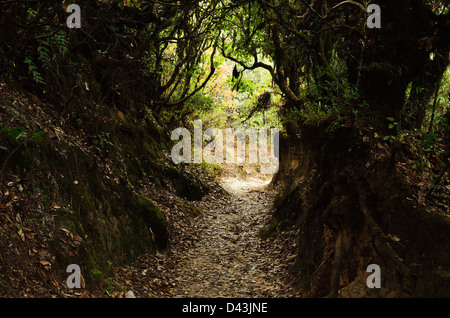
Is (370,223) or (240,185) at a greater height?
(370,223)

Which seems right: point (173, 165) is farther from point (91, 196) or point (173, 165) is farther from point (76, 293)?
point (76, 293)

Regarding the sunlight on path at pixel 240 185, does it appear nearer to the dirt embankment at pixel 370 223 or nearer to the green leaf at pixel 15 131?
the dirt embankment at pixel 370 223

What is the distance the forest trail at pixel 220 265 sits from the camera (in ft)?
20.8

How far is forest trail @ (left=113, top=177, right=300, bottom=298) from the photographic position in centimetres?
634

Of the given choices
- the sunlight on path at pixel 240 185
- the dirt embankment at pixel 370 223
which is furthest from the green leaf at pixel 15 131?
the sunlight on path at pixel 240 185

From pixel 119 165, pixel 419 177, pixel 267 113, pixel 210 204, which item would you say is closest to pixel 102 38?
pixel 119 165

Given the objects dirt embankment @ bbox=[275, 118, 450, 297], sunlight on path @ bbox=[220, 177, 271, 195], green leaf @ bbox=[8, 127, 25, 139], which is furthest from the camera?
sunlight on path @ bbox=[220, 177, 271, 195]

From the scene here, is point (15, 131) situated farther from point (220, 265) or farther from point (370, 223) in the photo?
point (220, 265)

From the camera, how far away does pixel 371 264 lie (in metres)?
4.67

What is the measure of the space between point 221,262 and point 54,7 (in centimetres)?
643

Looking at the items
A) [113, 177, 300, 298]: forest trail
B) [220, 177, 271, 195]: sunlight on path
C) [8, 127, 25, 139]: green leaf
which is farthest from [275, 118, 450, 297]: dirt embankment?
[220, 177, 271, 195]: sunlight on path

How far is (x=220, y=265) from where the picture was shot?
7855mm

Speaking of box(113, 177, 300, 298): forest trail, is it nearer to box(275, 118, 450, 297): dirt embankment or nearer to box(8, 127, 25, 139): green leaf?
box(275, 118, 450, 297): dirt embankment

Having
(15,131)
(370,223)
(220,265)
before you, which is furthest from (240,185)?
(15,131)
